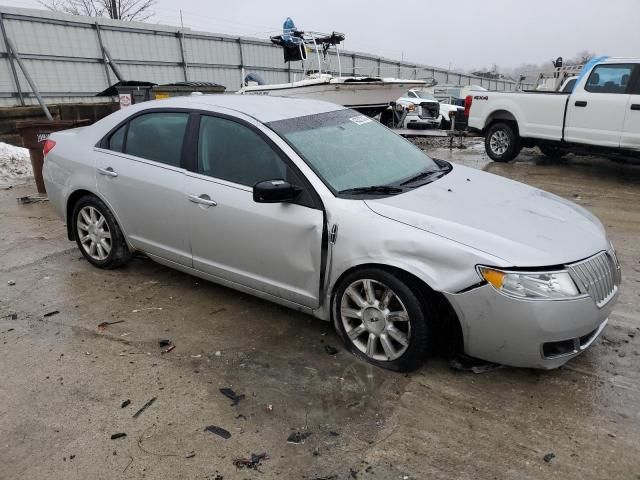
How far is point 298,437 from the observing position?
2.66m

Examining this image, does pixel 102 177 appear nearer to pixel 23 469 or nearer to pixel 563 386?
pixel 23 469

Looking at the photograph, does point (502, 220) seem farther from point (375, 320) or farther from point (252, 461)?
point (252, 461)

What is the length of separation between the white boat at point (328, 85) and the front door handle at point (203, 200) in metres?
8.36

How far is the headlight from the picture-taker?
2.76m

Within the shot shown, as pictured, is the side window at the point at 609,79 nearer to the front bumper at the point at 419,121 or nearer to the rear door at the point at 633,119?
the rear door at the point at 633,119

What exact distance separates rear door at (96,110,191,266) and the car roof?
0.13m

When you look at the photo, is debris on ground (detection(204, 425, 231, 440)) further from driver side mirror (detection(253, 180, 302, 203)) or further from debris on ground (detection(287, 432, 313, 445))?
driver side mirror (detection(253, 180, 302, 203))

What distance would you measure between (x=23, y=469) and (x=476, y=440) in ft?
7.21

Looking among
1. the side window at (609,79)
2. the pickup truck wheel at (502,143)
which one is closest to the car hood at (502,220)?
the side window at (609,79)

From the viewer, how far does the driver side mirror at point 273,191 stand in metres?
3.27

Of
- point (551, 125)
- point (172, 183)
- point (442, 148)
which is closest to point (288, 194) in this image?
point (172, 183)

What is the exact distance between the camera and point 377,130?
→ 432cm

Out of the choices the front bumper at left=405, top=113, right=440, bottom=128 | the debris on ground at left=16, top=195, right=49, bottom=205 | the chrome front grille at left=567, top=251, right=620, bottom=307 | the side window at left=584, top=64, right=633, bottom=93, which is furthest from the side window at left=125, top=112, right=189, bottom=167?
the front bumper at left=405, top=113, right=440, bottom=128

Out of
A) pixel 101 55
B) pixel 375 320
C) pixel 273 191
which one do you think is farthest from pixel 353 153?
pixel 101 55
